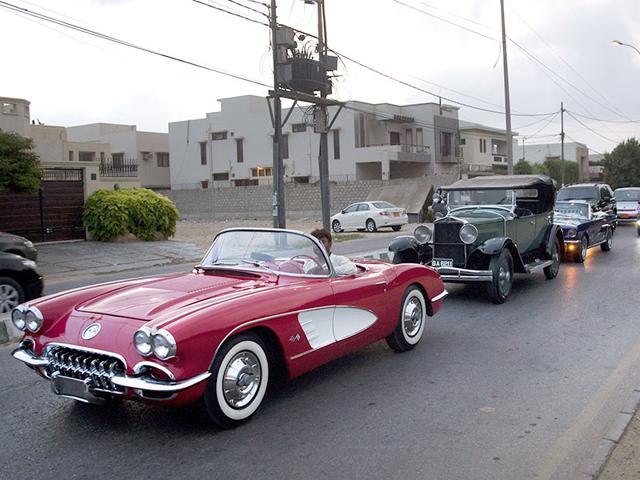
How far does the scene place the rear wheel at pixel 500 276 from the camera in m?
9.63

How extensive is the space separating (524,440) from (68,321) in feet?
10.8

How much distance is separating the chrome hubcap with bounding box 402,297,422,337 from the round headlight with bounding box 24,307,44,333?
11.4ft

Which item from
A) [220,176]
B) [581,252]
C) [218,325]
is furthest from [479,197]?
[220,176]

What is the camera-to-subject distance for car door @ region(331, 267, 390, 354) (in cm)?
571

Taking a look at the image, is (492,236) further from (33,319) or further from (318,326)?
(33,319)

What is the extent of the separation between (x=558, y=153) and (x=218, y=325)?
8933cm

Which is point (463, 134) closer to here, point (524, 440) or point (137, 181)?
point (137, 181)

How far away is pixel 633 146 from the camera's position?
58750 millimetres

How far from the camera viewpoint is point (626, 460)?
413cm

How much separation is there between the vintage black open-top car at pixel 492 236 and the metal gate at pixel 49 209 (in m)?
14.3

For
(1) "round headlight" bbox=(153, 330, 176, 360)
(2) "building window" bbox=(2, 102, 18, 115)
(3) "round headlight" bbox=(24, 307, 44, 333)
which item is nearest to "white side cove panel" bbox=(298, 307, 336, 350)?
(1) "round headlight" bbox=(153, 330, 176, 360)

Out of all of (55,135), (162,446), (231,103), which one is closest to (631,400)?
(162,446)

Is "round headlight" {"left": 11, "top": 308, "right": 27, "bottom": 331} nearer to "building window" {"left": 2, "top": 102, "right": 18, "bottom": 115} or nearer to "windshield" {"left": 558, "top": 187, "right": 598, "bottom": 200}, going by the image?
"windshield" {"left": 558, "top": 187, "right": 598, "bottom": 200}

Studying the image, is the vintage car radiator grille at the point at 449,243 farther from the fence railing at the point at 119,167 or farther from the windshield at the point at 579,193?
the fence railing at the point at 119,167
